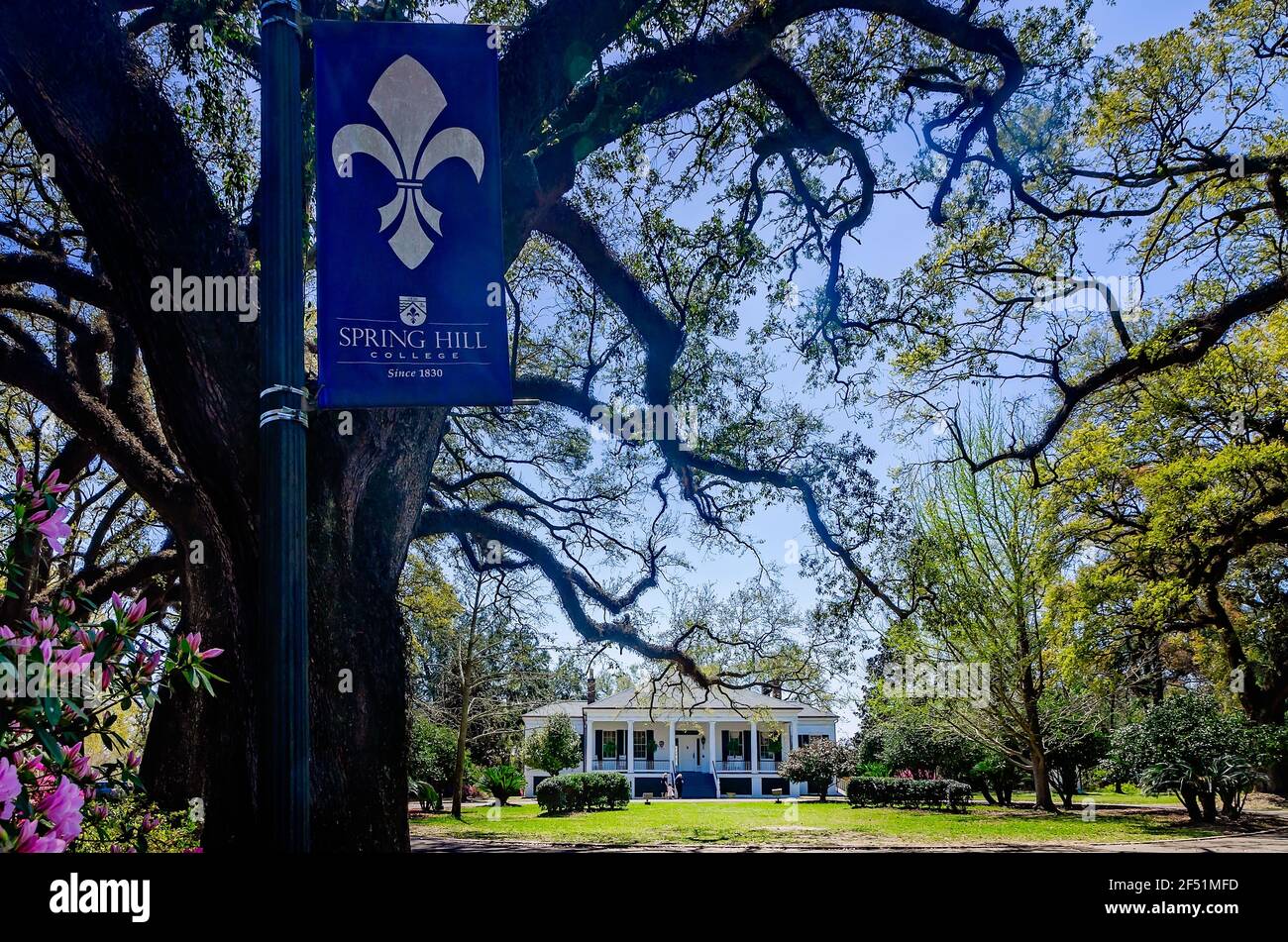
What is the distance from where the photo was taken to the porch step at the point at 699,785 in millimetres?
35500

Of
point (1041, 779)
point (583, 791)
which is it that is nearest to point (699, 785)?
point (583, 791)

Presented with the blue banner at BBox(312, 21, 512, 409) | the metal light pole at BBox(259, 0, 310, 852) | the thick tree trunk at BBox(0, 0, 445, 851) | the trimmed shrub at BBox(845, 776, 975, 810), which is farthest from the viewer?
the trimmed shrub at BBox(845, 776, 975, 810)

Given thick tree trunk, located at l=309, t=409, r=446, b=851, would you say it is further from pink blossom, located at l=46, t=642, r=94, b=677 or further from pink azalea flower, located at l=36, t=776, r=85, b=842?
pink azalea flower, located at l=36, t=776, r=85, b=842

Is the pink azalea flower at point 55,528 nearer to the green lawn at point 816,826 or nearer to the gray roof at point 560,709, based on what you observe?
the green lawn at point 816,826

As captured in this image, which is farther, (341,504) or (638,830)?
(638,830)

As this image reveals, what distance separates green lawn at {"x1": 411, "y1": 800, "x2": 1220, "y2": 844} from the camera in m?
14.4

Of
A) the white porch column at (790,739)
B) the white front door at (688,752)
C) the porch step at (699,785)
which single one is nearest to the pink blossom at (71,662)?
the porch step at (699,785)

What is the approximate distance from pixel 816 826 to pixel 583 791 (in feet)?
25.8

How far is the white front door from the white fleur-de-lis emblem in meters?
37.7

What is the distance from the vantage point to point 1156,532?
15.3m

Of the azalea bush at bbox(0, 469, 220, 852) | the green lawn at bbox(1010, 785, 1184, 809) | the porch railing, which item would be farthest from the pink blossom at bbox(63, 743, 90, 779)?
the porch railing
